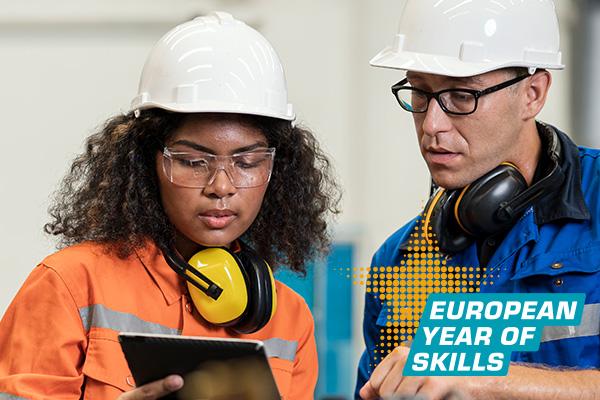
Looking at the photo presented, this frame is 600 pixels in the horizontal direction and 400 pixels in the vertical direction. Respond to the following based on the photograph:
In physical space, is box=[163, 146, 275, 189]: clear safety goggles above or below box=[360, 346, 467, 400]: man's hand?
above

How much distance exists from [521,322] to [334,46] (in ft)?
10.4

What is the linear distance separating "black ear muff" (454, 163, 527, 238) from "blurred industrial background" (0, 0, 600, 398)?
102 inches

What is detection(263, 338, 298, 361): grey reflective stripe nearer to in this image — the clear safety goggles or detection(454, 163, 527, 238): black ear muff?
the clear safety goggles

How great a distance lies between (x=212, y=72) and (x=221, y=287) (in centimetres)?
46

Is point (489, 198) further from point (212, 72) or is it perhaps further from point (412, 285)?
point (212, 72)

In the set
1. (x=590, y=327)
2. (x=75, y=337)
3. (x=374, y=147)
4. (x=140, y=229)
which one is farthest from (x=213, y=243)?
(x=374, y=147)

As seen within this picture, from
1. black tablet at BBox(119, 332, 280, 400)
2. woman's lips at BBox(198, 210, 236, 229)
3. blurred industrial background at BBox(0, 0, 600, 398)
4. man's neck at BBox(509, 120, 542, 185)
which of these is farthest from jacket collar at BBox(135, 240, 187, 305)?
blurred industrial background at BBox(0, 0, 600, 398)

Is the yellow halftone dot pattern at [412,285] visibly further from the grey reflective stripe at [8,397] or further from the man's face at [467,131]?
the grey reflective stripe at [8,397]

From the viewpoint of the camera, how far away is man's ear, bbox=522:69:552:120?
2412 millimetres

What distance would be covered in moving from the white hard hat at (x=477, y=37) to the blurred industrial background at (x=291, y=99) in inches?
97.3

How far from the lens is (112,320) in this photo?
204cm

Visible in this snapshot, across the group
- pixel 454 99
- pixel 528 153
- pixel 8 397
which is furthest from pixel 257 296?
pixel 528 153

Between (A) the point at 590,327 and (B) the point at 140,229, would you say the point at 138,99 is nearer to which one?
(B) the point at 140,229

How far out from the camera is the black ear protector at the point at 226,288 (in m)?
2.13
